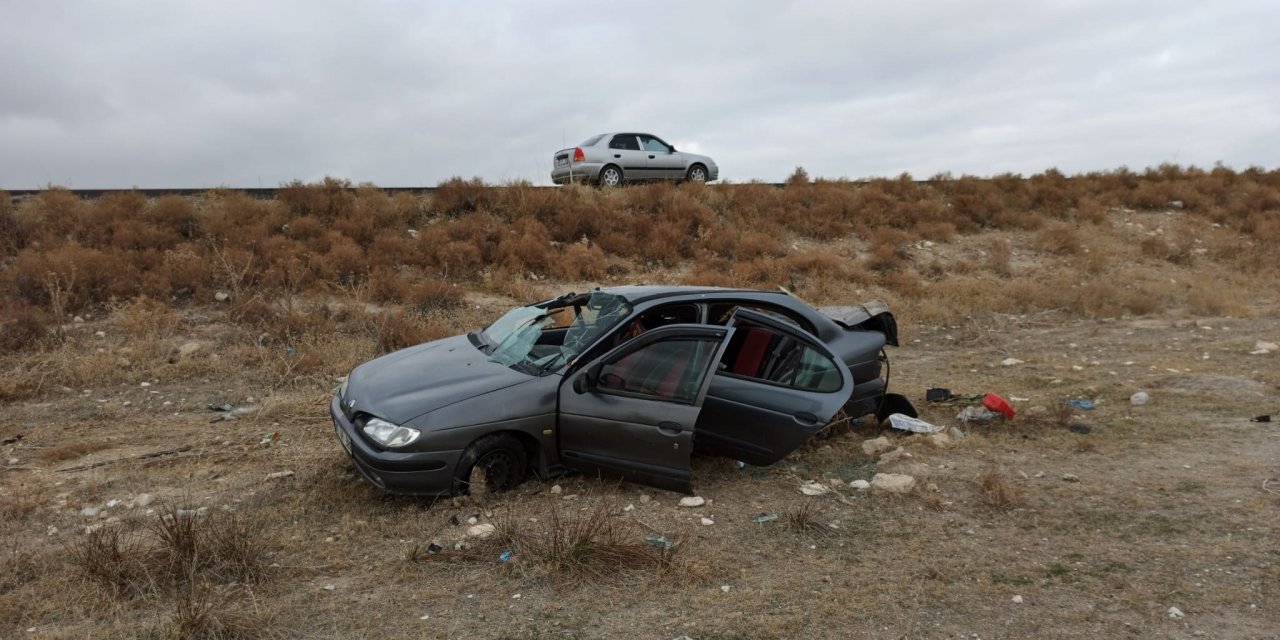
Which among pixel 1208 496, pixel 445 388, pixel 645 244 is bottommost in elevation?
pixel 1208 496

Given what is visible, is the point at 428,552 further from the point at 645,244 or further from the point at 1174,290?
the point at 1174,290

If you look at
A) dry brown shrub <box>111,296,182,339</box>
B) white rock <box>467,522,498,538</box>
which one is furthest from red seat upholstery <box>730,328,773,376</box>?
dry brown shrub <box>111,296,182,339</box>

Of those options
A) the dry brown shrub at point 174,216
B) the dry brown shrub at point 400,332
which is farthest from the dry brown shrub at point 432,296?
the dry brown shrub at point 174,216

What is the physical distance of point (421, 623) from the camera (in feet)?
12.0

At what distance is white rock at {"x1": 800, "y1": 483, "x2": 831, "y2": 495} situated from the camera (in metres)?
5.42

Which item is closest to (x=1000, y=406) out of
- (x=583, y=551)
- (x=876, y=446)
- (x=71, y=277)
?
(x=876, y=446)

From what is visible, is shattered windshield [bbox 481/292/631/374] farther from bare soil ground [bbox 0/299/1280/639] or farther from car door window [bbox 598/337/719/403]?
bare soil ground [bbox 0/299/1280/639]

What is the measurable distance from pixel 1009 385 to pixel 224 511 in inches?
309

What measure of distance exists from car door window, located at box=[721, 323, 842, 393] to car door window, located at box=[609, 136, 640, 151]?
43.2 feet

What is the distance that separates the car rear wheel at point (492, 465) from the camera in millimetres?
4945

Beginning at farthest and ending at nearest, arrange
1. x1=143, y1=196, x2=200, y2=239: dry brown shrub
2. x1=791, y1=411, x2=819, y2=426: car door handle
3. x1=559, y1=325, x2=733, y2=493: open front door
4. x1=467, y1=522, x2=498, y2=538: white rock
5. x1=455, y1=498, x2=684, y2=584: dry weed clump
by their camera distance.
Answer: x1=143, y1=196, x2=200, y2=239: dry brown shrub → x1=791, y1=411, x2=819, y2=426: car door handle → x1=559, y1=325, x2=733, y2=493: open front door → x1=467, y1=522, x2=498, y2=538: white rock → x1=455, y1=498, x2=684, y2=584: dry weed clump

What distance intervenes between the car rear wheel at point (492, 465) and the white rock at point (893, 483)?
2.46 meters

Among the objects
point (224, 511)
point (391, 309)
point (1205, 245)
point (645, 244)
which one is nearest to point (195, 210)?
point (391, 309)

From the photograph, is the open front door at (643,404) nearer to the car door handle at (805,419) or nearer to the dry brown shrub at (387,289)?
the car door handle at (805,419)
